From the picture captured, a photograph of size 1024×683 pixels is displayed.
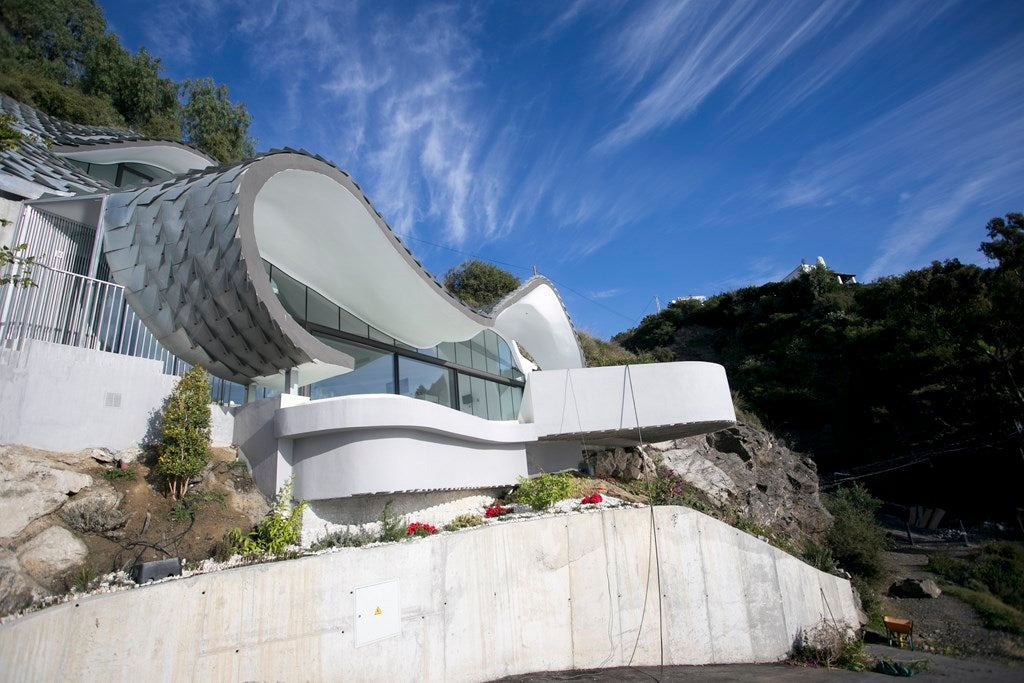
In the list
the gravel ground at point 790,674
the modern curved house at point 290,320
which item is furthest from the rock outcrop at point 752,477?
the gravel ground at point 790,674

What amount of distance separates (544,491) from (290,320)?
6210 millimetres

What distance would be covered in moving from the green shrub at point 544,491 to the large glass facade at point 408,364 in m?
3.52

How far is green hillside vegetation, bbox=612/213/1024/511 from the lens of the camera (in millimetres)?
27438

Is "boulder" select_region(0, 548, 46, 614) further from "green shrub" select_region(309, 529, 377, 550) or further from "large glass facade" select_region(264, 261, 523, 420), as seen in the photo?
"large glass facade" select_region(264, 261, 523, 420)

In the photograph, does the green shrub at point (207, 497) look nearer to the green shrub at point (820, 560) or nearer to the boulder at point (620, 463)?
the boulder at point (620, 463)

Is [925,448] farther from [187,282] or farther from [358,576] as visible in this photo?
[187,282]

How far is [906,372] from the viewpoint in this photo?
32.1 meters

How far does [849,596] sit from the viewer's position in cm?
1430

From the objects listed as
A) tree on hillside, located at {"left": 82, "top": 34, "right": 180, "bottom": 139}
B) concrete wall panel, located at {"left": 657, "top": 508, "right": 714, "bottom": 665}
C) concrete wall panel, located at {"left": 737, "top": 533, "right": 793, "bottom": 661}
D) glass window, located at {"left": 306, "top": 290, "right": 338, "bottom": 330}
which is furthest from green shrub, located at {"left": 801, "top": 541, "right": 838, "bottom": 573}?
tree on hillside, located at {"left": 82, "top": 34, "right": 180, "bottom": 139}

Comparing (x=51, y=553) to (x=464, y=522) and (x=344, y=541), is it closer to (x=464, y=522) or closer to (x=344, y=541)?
(x=344, y=541)

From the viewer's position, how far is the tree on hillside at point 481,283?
113 ft

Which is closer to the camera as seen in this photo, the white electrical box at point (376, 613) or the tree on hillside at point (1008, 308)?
the white electrical box at point (376, 613)

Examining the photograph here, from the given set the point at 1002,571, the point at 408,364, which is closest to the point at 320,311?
the point at 408,364

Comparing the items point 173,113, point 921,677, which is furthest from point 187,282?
point 173,113
